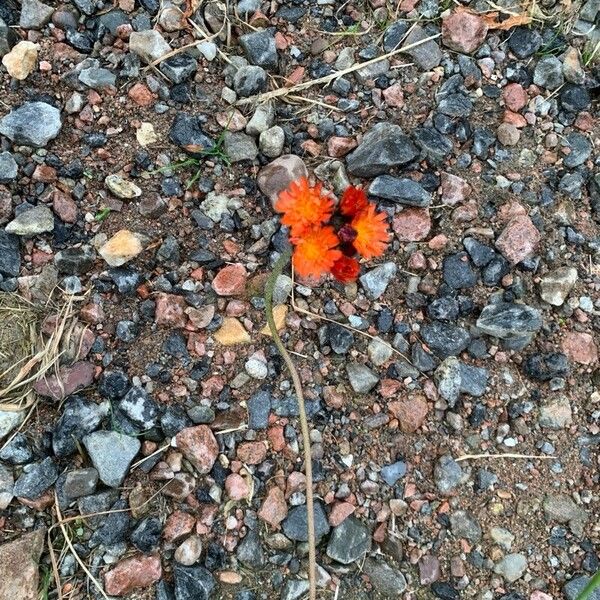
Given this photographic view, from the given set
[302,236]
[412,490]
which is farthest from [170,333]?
[412,490]

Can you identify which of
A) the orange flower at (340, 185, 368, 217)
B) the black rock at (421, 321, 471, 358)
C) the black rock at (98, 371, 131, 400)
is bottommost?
the black rock at (98, 371, 131, 400)

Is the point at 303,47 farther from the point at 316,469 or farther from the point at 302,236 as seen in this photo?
the point at 316,469

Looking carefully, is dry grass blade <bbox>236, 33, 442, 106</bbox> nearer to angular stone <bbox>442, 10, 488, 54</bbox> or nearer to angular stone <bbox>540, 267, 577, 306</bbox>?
angular stone <bbox>442, 10, 488, 54</bbox>

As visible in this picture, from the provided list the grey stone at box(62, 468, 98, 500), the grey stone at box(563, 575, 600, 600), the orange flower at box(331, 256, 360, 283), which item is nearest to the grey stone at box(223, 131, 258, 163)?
the orange flower at box(331, 256, 360, 283)

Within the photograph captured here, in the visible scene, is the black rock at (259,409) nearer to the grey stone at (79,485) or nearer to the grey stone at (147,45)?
the grey stone at (79,485)

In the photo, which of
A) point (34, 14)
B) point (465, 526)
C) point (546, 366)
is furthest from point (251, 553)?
point (34, 14)

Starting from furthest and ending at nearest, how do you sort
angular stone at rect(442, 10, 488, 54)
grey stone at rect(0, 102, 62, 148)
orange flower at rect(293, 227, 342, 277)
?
angular stone at rect(442, 10, 488, 54)
grey stone at rect(0, 102, 62, 148)
orange flower at rect(293, 227, 342, 277)

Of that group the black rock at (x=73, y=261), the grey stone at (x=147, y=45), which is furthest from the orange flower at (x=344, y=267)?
the grey stone at (x=147, y=45)
